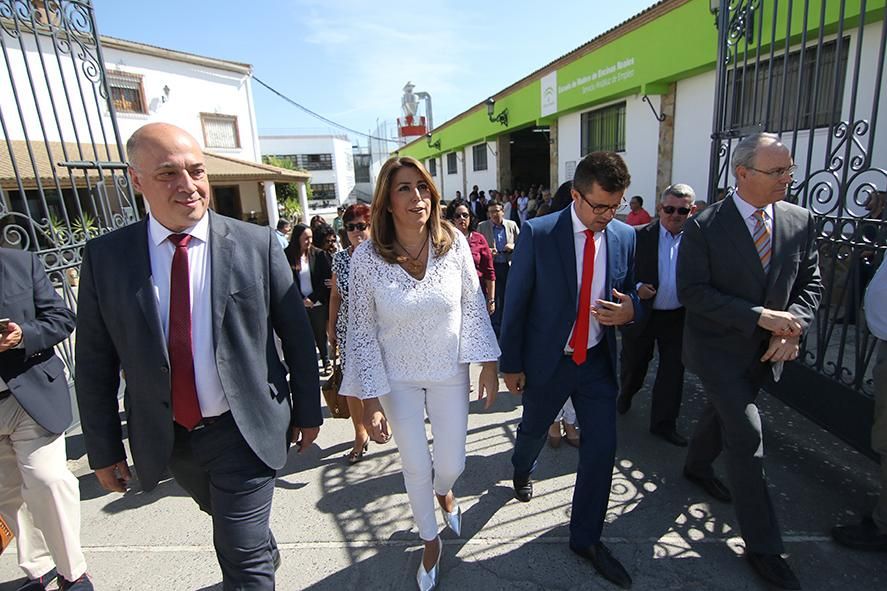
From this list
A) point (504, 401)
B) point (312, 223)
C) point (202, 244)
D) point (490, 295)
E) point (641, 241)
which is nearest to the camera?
point (202, 244)

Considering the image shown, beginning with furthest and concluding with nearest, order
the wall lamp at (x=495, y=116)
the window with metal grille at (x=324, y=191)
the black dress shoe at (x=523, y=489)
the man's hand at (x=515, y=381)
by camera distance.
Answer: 1. the window with metal grille at (x=324, y=191)
2. the wall lamp at (x=495, y=116)
3. the black dress shoe at (x=523, y=489)
4. the man's hand at (x=515, y=381)

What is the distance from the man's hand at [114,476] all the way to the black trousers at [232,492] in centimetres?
23

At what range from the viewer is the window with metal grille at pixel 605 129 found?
10859 millimetres

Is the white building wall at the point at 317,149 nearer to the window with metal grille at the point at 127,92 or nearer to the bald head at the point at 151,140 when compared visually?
the window with metal grille at the point at 127,92

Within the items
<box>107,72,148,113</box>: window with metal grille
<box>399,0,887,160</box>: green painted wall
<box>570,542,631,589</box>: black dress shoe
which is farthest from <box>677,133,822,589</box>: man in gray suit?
<box>107,72,148,113</box>: window with metal grille

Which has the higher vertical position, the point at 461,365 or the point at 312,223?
the point at 312,223

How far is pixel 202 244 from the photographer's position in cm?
187

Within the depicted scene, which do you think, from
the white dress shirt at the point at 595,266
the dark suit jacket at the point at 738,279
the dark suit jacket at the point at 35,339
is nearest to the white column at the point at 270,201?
the dark suit jacket at the point at 35,339

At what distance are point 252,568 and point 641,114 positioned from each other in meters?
10.6

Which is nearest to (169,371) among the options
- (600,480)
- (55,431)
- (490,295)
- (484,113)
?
(55,431)

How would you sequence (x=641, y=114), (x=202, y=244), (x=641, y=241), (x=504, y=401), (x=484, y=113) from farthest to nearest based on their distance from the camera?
(x=484, y=113) → (x=641, y=114) → (x=504, y=401) → (x=641, y=241) → (x=202, y=244)

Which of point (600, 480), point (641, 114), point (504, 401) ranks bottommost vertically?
point (504, 401)

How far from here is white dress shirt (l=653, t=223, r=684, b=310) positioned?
349 centimetres

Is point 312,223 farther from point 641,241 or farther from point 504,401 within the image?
point 641,241
